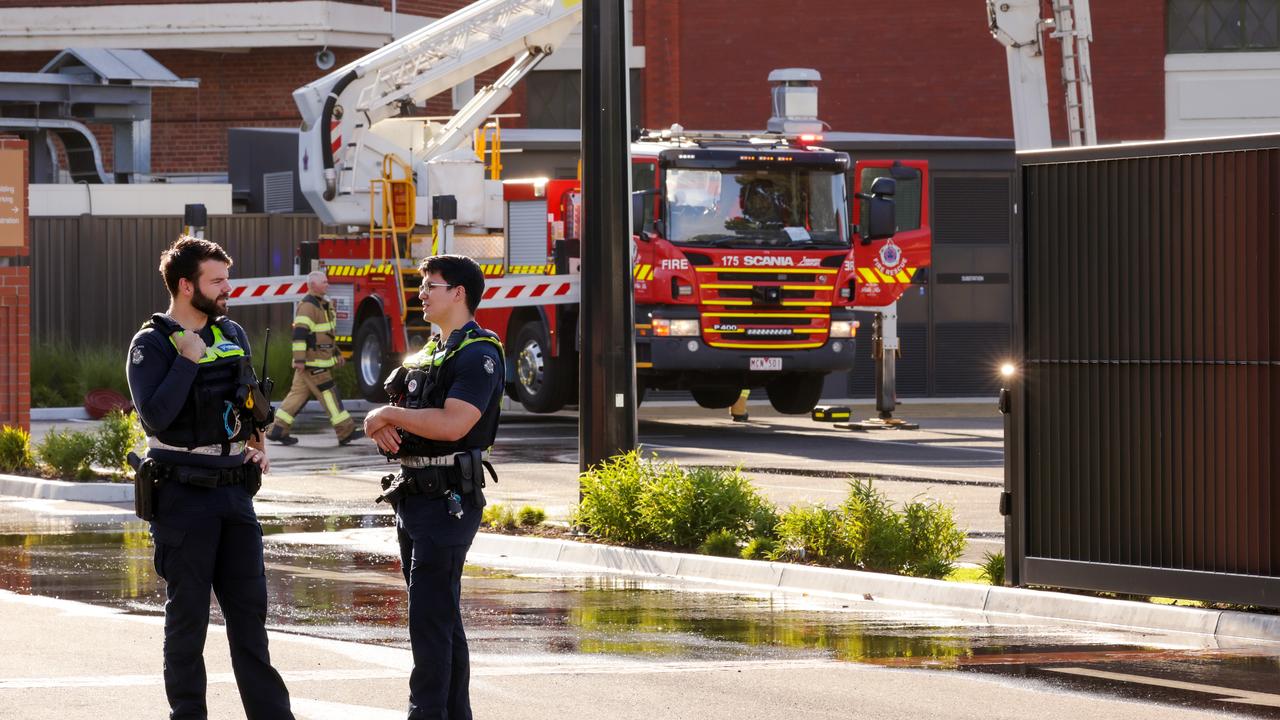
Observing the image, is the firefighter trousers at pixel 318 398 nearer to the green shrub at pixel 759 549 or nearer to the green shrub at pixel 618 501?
the green shrub at pixel 618 501

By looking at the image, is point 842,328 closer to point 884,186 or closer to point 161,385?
point 884,186

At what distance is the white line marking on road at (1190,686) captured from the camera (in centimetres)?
842

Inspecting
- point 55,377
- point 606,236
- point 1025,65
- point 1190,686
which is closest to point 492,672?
point 1190,686

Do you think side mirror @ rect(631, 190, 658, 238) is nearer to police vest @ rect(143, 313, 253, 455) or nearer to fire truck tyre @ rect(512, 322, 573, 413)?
fire truck tyre @ rect(512, 322, 573, 413)

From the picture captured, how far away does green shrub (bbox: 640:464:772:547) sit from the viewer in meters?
13.3

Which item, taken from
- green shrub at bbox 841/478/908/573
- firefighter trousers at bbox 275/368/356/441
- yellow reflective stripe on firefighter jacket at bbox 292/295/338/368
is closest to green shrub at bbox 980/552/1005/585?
green shrub at bbox 841/478/908/573

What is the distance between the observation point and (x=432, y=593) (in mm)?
7102

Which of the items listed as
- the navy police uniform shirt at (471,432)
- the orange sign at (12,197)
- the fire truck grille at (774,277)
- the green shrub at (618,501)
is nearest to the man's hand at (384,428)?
the navy police uniform shirt at (471,432)

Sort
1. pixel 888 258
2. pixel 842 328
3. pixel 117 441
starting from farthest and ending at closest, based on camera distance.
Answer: pixel 888 258 < pixel 842 328 < pixel 117 441

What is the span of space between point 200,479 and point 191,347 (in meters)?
0.45

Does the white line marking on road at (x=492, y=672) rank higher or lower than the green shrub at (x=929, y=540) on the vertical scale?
lower

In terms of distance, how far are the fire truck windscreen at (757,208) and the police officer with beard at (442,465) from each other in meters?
15.0

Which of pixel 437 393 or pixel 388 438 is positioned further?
pixel 437 393

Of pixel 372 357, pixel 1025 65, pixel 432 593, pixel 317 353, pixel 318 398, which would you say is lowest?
pixel 432 593
